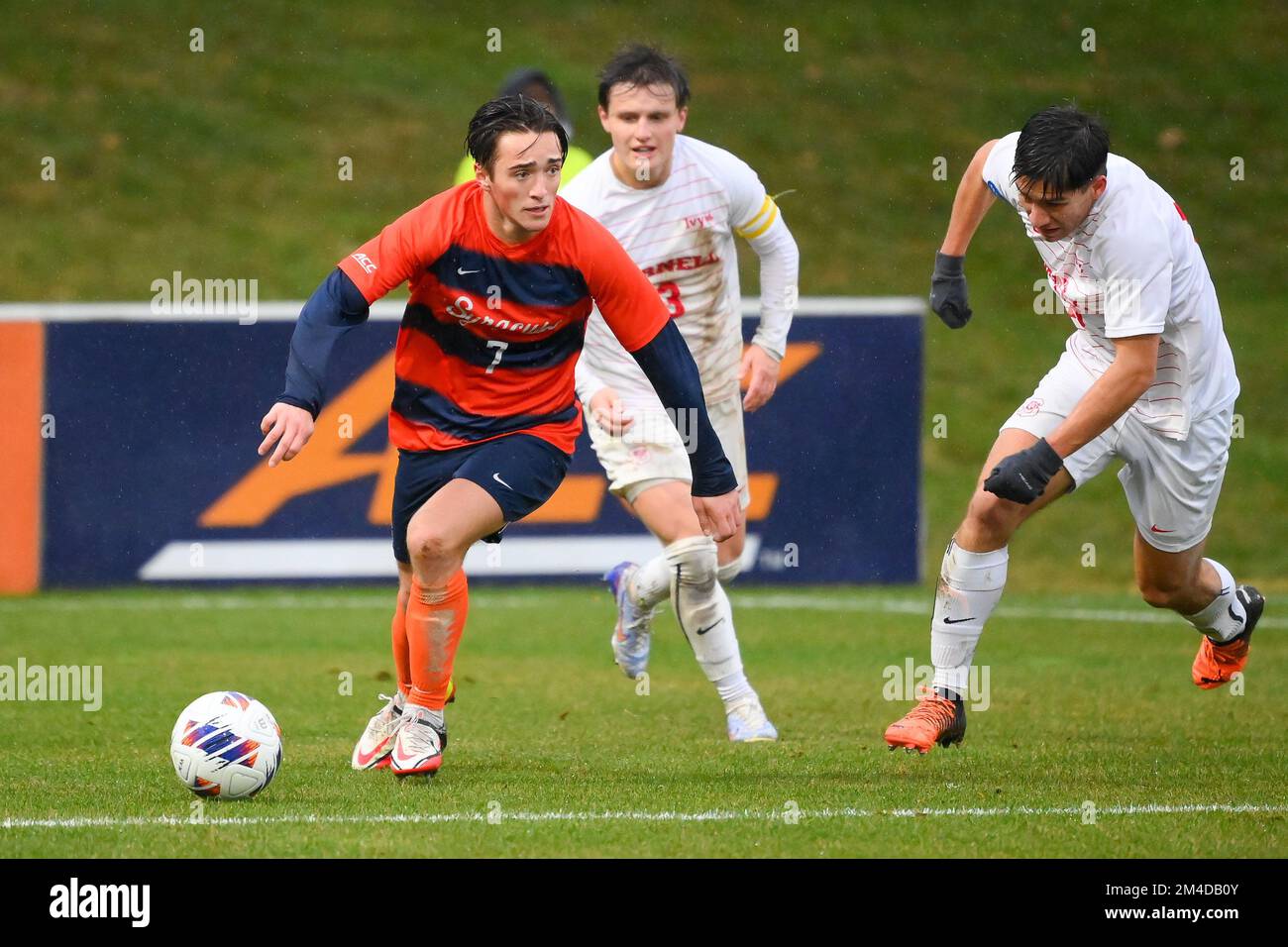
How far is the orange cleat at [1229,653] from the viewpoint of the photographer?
7.21 metres

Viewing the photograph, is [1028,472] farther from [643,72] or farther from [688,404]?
[643,72]

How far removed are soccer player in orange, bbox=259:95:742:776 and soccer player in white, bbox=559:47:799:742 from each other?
87cm

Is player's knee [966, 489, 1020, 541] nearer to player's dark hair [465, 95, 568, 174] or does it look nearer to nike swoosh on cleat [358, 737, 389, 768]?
player's dark hair [465, 95, 568, 174]

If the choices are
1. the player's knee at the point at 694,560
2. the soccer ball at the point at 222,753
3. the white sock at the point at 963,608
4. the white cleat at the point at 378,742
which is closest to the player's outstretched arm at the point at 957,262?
the white sock at the point at 963,608

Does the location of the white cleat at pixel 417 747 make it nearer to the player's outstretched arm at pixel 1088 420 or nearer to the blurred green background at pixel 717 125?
the player's outstretched arm at pixel 1088 420

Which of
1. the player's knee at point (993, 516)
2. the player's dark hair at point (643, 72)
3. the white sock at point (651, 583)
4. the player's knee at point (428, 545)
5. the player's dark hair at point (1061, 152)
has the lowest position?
the white sock at point (651, 583)

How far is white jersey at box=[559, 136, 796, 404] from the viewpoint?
7.11 metres

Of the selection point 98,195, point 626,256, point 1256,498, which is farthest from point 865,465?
point 98,195

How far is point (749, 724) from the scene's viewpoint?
23.0 feet

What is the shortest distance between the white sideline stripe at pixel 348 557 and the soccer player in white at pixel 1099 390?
17.0 feet

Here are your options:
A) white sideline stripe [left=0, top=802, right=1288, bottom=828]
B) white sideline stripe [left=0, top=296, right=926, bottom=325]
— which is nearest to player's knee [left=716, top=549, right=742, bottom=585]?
white sideline stripe [left=0, top=802, right=1288, bottom=828]

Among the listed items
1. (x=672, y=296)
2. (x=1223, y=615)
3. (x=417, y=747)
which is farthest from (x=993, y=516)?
(x=417, y=747)

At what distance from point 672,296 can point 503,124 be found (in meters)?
1.67

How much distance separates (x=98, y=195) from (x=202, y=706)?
14.7m
